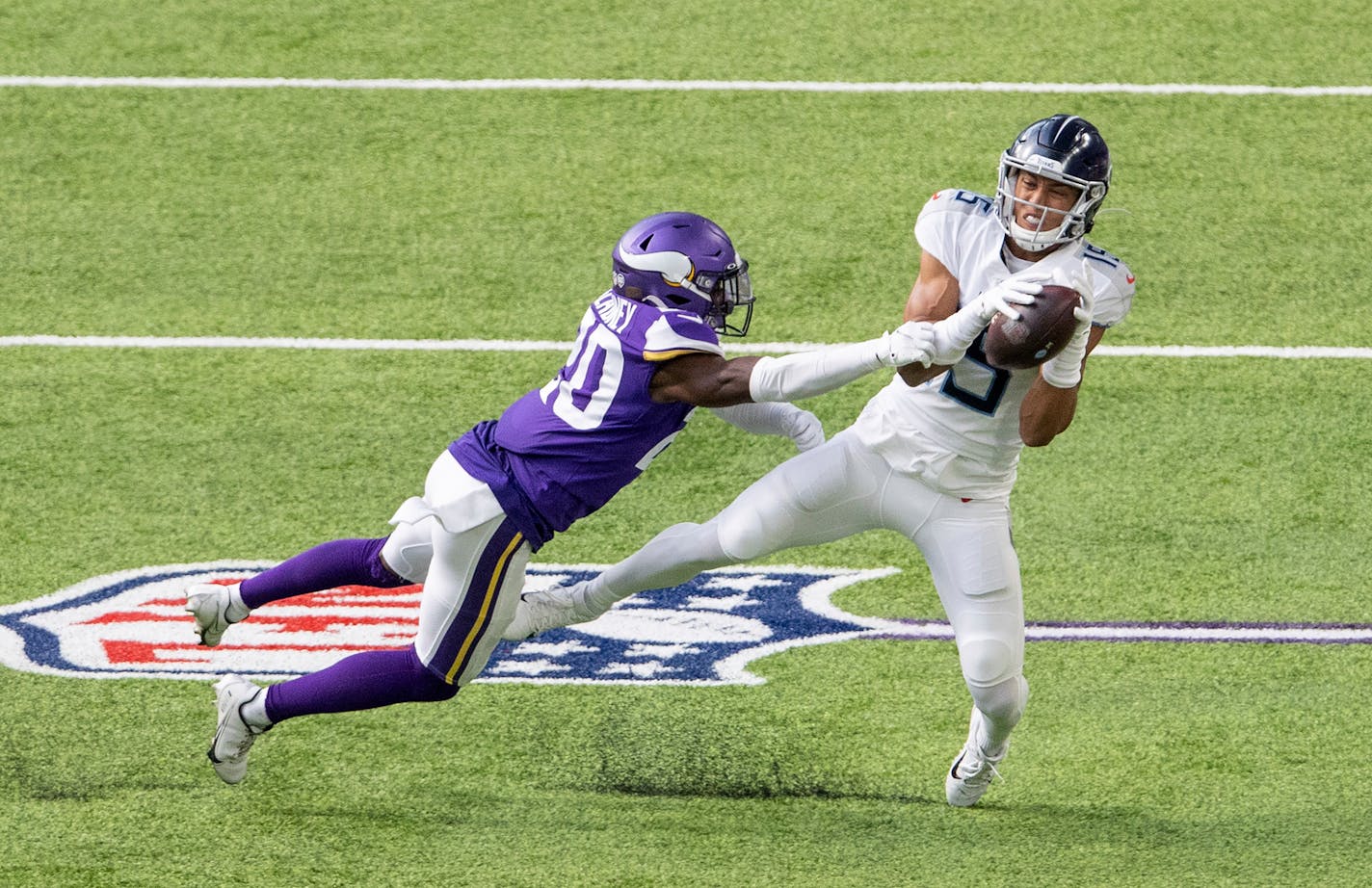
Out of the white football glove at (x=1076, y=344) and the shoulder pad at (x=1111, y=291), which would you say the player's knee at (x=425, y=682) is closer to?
the white football glove at (x=1076, y=344)

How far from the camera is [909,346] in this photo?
4098 millimetres

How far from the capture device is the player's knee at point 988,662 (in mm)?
4426

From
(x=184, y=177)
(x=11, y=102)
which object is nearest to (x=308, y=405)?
(x=184, y=177)

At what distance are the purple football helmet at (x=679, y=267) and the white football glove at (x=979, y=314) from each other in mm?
638

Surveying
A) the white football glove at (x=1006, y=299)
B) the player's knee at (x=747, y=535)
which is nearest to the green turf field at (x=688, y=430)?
the player's knee at (x=747, y=535)

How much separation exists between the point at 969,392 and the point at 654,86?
197 inches

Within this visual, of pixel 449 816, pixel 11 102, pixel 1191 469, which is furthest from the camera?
pixel 11 102

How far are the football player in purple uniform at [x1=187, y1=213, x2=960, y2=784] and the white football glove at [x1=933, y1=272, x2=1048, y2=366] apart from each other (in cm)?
38

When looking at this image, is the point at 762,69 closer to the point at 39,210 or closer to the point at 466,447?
the point at 39,210

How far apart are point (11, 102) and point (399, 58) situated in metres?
1.96

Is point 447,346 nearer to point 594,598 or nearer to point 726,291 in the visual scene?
point 594,598

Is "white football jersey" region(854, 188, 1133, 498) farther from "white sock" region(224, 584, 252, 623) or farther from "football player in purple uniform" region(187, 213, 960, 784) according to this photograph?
"white sock" region(224, 584, 252, 623)

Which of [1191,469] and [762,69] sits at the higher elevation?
[762,69]

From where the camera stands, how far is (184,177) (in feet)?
27.7
